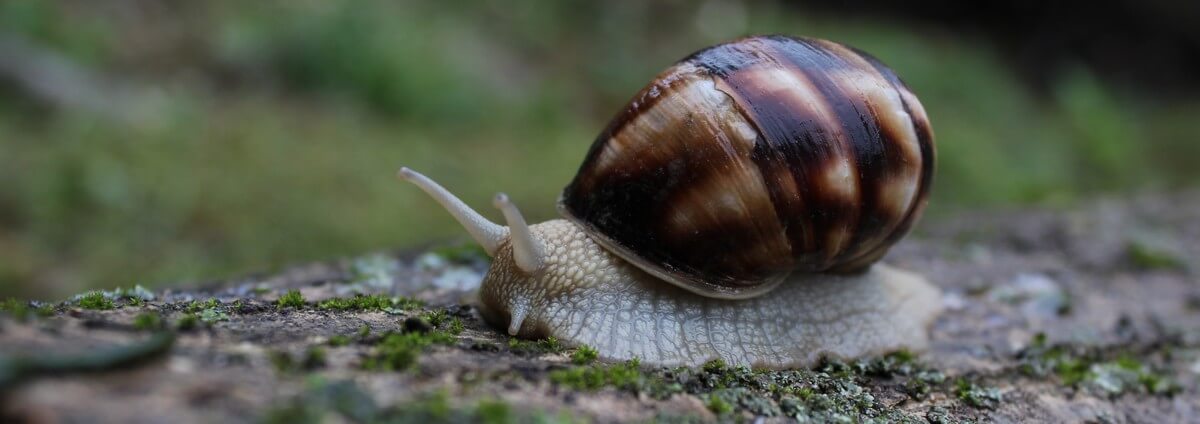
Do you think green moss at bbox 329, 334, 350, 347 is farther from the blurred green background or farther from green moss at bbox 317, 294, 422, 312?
the blurred green background

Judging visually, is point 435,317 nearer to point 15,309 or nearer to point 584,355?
point 584,355

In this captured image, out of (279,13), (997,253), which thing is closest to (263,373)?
(997,253)

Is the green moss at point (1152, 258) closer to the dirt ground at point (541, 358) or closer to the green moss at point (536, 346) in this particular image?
the dirt ground at point (541, 358)

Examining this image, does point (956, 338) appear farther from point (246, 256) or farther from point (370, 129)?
point (370, 129)

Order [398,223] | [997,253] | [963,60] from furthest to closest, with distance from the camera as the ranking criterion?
1. [963,60]
2. [398,223]
3. [997,253]

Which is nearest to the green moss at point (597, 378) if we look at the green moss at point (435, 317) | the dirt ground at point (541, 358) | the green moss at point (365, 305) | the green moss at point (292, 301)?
the dirt ground at point (541, 358)

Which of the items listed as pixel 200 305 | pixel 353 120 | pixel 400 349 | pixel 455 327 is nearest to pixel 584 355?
pixel 455 327

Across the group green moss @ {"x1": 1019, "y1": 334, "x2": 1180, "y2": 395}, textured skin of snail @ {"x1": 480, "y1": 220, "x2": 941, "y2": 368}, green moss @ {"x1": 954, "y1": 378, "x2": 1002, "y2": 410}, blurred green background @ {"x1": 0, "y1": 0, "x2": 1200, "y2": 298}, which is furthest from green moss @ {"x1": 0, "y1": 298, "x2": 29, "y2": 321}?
green moss @ {"x1": 1019, "y1": 334, "x2": 1180, "y2": 395}
